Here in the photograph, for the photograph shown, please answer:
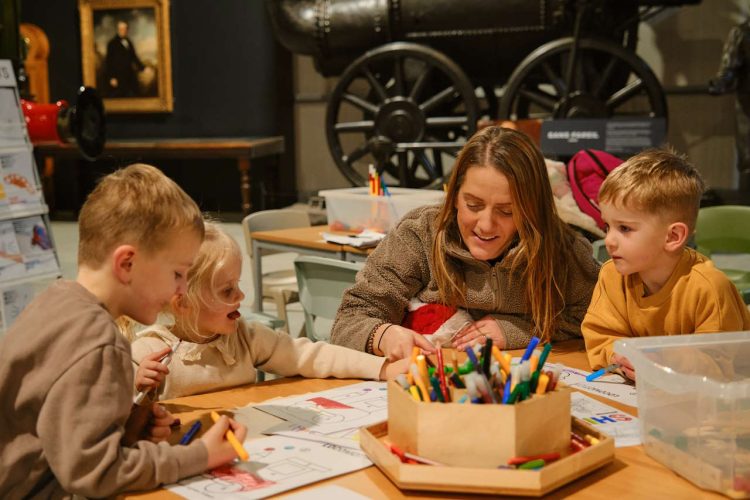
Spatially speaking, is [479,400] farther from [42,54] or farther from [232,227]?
[42,54]

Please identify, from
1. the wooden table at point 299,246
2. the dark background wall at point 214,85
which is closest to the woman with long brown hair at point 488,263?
the wooden table at point 299,246

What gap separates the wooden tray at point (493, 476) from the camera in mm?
1168

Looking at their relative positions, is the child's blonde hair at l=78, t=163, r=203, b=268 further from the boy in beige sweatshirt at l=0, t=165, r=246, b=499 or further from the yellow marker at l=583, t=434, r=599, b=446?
the yellow marker at l=583, t=434, r=599, b=446

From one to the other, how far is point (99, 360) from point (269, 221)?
3544 mm

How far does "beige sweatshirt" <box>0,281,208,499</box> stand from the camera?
117cm

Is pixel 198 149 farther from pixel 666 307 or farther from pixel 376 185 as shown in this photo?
pixel 666 307

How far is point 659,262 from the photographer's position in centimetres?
182

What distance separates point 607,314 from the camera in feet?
6.22

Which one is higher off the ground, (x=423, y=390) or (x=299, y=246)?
(x=423, y=390)

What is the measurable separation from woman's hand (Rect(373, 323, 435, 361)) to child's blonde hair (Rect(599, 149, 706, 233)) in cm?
50

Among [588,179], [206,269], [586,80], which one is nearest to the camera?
[206,269]

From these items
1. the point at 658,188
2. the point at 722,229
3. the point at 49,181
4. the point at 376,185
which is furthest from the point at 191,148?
the point at 658,188

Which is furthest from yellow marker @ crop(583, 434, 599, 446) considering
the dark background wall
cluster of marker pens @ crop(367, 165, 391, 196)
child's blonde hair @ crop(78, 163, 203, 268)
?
the dark background wall

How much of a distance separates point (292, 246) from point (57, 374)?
9.93 ft
